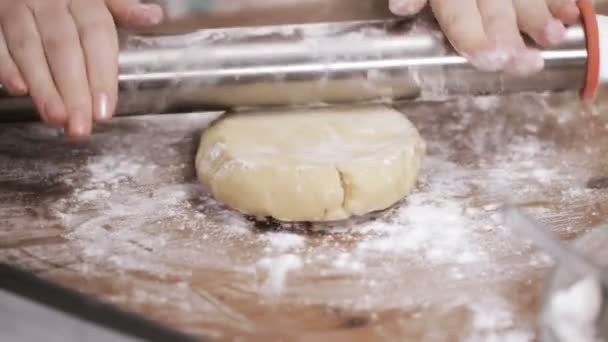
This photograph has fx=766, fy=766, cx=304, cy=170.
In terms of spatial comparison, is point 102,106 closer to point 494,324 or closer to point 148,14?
point 148,14

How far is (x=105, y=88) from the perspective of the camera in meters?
0.88

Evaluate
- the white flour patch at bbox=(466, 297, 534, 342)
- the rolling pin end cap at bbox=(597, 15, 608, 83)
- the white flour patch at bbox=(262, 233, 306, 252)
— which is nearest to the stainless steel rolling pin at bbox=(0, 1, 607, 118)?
the rolling pin end cap at bbox=(597, 15, 608, 83)

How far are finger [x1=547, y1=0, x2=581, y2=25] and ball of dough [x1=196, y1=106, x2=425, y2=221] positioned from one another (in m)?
0.24

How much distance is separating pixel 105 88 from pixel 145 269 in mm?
218

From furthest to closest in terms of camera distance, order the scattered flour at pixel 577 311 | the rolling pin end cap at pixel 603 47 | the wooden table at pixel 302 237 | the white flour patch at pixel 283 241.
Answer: the rolling pin end cap at pixel 603 47 < the white flour patch at pixel 283 241 < the wooden table at pixel 302 237 < the scattered flour at pixel 577 311

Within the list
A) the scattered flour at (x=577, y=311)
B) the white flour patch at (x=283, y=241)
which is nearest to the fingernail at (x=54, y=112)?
the white flour patch at (x=283, y=241)

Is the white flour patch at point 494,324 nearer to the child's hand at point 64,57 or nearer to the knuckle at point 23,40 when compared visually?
the child's hand at point 64,57

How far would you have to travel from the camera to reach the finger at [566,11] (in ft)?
3.13

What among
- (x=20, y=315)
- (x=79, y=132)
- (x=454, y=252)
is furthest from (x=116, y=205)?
(x=454, y=252)

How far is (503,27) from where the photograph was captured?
3.09 feet

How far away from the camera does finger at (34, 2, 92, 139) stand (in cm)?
85

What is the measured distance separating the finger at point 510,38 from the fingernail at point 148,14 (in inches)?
16.3

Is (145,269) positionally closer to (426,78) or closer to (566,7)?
(426,78)

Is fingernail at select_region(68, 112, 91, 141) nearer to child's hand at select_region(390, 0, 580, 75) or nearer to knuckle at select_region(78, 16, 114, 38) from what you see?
knuckle at select_region(78, 16, 114, 38)
